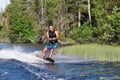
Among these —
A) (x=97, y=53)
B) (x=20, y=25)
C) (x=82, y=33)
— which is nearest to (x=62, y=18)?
(x=82, y=33)

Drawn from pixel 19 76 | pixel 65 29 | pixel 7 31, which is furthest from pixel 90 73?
pixel 7 31

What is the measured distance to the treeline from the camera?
50.3 m

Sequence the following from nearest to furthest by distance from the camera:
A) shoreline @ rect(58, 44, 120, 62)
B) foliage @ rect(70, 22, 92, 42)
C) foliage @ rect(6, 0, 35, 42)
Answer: shoreline @ rect(58, 44, 120, 62) < foliage @ rect(70, 22, 92, 42) < foliage @ rect(6, 0, 35, 42)

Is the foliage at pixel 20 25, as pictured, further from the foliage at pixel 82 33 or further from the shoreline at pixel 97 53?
the shoreline at pixel 97 53

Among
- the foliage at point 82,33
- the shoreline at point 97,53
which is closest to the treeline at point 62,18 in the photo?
the foliage at point 82,33

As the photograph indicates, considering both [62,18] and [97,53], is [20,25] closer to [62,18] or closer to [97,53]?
[62,18]

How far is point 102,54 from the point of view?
2264cm

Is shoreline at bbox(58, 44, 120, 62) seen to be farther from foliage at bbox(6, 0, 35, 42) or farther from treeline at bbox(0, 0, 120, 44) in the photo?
foliage at bbox(6, 0, 35, 42)

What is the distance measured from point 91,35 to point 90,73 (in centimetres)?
3832

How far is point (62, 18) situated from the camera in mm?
59656

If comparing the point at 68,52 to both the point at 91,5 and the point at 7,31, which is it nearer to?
the point at 91,5

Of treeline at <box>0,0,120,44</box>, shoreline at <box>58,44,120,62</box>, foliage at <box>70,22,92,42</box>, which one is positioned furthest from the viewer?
foliage at <box>70,22,92,42</box>

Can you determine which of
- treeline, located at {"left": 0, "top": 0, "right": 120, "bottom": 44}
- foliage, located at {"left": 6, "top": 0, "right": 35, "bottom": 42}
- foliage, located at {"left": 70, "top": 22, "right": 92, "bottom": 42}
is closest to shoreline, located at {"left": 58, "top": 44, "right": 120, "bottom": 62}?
treeline, located at {"left": 0, "top": 0, "right": 120, "bottom": 44}

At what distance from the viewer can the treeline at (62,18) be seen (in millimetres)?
50281
